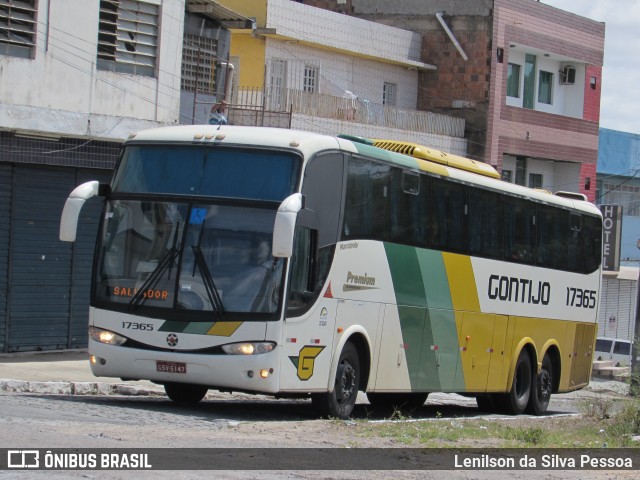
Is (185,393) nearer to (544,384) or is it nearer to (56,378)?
(56,378)

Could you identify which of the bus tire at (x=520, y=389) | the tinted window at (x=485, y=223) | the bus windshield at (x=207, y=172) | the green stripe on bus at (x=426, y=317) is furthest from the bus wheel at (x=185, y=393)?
the bus tire at (x=520, y=389)

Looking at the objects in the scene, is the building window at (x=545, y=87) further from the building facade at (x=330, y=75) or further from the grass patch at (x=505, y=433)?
Result: the grass patch at (x=505, y=433)

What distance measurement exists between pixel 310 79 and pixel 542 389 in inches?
589

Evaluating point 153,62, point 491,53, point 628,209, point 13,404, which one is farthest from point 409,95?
point 13,404

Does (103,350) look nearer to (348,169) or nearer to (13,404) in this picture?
(13,404)

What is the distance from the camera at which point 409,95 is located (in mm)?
37188

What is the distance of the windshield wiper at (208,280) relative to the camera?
13.0 m

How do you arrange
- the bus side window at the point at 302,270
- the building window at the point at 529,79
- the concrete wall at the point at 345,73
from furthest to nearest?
the building window at the point at 529,79 → the concrete wall at the point at 345,73 → the bus side window at the point at 302,270

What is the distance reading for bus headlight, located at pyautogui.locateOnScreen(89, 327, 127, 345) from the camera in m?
13.4

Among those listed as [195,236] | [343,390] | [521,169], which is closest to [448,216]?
[343,390]

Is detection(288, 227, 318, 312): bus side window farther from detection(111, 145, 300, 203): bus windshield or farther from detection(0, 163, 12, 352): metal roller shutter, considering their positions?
detection(0, 163, 12, 352): metal roller shutter

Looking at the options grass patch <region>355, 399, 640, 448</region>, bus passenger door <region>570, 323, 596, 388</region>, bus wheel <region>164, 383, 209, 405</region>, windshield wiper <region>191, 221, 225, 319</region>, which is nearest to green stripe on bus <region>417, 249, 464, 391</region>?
grass patch <region>355, 399, 640, 448</region>

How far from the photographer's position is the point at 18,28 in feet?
64.3

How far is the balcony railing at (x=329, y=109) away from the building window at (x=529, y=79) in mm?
5661
